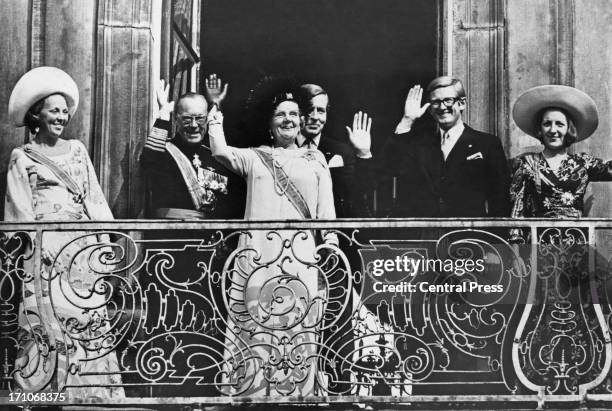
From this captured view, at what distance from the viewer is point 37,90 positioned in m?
10.9

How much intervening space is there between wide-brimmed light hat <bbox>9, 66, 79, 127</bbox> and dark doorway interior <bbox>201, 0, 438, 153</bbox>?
1.06 meters

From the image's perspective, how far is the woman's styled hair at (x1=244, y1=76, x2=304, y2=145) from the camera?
10961mm

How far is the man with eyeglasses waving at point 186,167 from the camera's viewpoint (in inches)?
430

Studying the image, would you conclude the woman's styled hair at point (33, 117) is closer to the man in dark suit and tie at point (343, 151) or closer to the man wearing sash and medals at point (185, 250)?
the man wearing sash and medals at point (185, 250)

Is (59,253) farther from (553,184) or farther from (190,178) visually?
(553,184)

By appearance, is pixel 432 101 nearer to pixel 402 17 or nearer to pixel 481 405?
pixel 402 17

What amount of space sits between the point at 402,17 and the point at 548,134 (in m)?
1.48

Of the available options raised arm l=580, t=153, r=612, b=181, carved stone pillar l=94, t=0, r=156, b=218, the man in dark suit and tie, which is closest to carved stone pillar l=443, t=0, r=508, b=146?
raised arm l=580, t=153, r=612, b=181

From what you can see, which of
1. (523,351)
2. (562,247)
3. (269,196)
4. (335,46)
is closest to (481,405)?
(523,351)

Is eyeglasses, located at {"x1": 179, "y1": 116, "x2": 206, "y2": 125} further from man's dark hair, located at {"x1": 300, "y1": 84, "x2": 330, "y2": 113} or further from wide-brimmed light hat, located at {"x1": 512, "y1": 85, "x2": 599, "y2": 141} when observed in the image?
wide-brimmed light hat, located at {"x1": 512, "y1": 85, "x2": 599, "y2": 141}

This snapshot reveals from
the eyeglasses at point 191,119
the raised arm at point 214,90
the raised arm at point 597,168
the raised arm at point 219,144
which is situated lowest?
the raised arm at point 597,168

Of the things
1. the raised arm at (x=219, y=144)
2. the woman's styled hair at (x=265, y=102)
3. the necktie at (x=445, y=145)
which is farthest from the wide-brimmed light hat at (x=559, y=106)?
the raised arm at (x=219, y=144)

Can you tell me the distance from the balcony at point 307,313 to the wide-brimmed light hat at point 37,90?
110cm

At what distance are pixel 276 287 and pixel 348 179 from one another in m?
1.37
